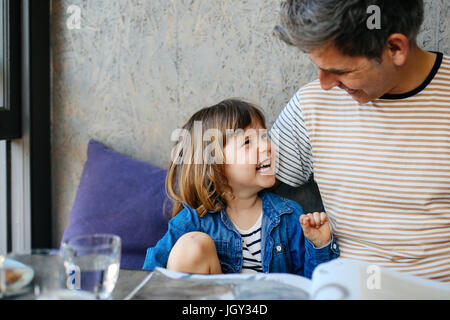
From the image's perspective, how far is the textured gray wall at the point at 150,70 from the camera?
5.09ft

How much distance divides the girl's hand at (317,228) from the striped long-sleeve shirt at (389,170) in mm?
57

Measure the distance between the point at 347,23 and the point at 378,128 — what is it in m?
0.32

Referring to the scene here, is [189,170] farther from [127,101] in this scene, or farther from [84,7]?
[84,7]

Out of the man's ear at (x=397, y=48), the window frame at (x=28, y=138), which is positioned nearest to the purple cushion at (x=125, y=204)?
the window frame at (x=28, y=138)

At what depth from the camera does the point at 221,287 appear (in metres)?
0.83

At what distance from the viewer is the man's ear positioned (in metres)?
1.08

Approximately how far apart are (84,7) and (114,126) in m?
0.43

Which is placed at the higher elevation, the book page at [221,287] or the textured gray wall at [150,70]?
the textured gray wall at [150,70]

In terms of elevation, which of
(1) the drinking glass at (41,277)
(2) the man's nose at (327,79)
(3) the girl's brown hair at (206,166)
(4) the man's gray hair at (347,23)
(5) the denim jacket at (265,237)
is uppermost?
(4) the man's gray hair at (347,23)

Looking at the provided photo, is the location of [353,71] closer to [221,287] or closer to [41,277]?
[221,287]

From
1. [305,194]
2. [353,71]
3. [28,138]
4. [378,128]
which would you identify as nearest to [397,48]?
[353,71]

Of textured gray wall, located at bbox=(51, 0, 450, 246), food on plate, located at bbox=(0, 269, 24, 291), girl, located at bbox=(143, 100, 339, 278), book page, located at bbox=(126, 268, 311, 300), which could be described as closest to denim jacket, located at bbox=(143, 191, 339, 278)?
girl, located at bbox=(143, 100, 339, 278)

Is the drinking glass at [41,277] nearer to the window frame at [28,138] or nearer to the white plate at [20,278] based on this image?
the white plate at [20,278]
